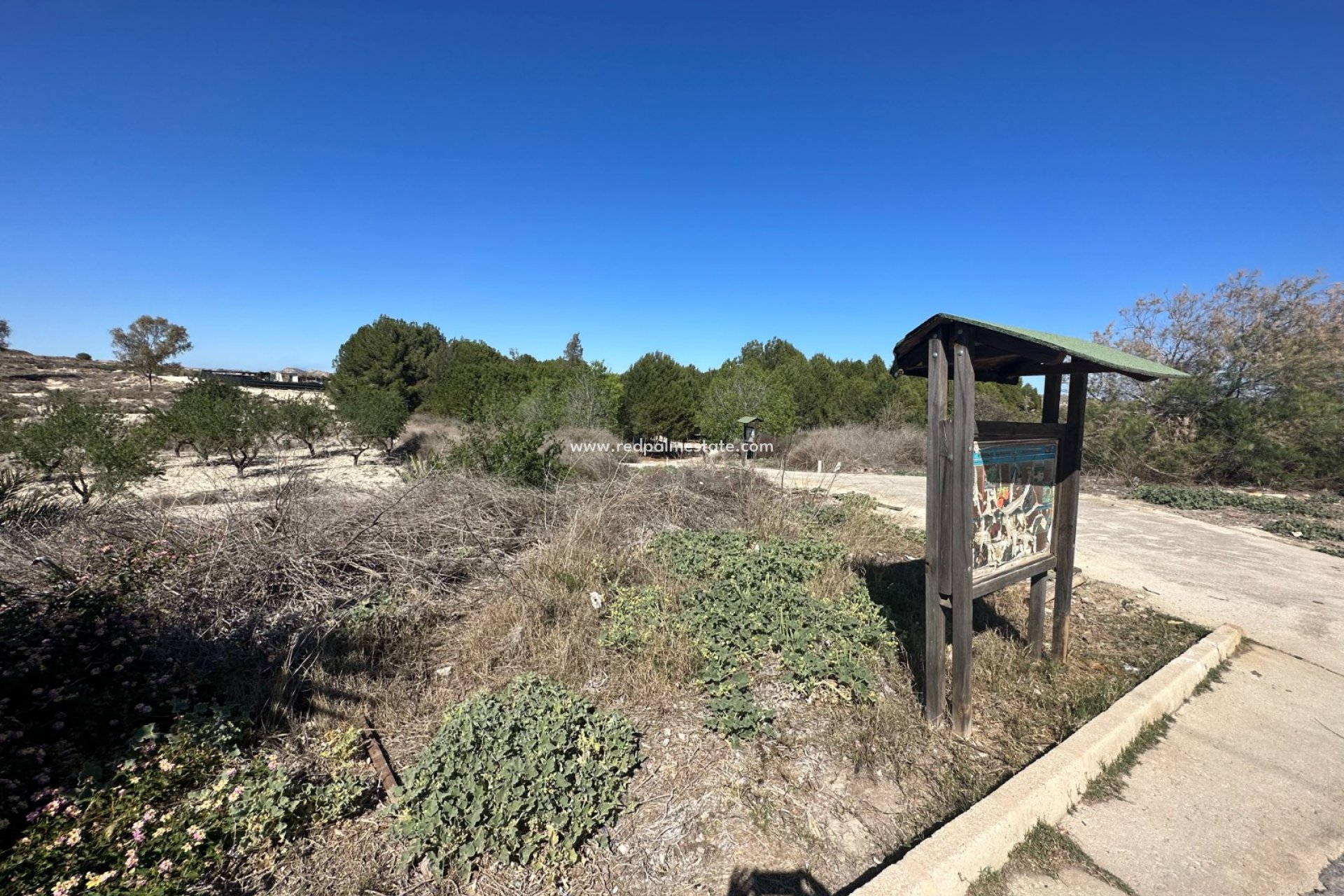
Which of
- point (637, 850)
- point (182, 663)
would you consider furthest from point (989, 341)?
point (182, 663)

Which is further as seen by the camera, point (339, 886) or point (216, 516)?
point (216, 516)

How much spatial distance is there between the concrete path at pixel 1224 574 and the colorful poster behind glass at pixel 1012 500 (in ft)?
7.44

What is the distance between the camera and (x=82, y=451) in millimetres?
8062

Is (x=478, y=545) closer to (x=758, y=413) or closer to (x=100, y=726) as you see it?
(x=100, y=726)

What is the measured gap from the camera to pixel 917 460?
16.5 meters

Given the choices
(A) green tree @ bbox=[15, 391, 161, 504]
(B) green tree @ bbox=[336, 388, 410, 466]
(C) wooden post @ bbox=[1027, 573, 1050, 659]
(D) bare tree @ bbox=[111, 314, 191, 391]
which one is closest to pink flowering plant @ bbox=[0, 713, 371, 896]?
(C) wooden post @ bbox=[1027, 573, 1050, 659]

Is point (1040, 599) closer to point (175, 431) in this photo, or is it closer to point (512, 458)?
point (512, 458)

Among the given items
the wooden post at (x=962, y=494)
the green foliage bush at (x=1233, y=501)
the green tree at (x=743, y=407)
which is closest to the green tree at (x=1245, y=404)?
the green foliage bush at (x=1233, y=501)

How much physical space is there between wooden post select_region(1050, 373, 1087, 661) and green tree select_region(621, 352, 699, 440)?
16.2 meters

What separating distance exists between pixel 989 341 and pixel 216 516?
590 centimetres

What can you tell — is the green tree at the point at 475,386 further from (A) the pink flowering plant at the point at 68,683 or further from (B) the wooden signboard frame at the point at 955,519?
(B) the wooden signboard frame at the point at 955,519

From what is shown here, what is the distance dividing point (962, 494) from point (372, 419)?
16180mm

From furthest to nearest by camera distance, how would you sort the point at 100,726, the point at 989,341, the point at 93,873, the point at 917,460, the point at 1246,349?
the point at 917,460, the point at 1246,349, the point at 989,341, the point at 100,726, the point at 93,873

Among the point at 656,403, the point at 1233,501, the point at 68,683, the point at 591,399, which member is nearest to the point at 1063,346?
the point at 68,683
